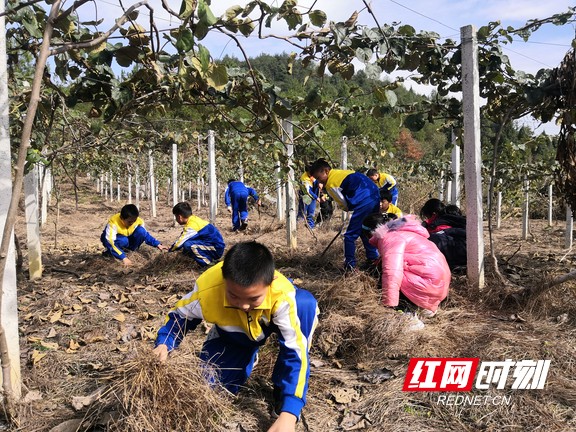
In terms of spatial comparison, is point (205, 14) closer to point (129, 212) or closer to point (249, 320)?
point (249, 320)

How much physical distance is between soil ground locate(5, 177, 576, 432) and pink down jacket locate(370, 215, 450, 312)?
17cm

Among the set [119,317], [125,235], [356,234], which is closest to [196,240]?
[125,235]

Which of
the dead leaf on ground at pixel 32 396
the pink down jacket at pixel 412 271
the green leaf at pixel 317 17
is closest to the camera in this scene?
the dead leaf on ground at pixel 32 396

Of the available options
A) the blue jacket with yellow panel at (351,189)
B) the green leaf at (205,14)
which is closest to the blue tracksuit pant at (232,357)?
the green leaf at (205,14)

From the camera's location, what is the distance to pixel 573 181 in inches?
157

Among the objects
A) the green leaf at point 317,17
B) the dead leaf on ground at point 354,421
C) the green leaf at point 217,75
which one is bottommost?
the dead leaf on ground at point 354,421

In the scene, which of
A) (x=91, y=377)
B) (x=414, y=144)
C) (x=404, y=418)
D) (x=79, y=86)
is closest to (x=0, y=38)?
(x=79, y=86)

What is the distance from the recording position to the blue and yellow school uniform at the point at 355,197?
5.45 metres

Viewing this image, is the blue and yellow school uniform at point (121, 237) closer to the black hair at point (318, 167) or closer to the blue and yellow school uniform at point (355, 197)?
the black hair at point (318, 167)

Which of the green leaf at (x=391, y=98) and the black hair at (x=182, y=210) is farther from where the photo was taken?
the black hair at (x=182, y=210)

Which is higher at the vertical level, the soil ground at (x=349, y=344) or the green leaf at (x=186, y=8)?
the green leaf at (x=186, y=8)

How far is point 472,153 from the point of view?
163 inches

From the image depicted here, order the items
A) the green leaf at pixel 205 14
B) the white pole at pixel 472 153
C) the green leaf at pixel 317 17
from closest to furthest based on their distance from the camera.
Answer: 1. the green leaf at pixel 205 14
2. the green leaf at pixel 317 17
3. the white pole at pixel 472 153

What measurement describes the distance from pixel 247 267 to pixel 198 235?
4.06m
